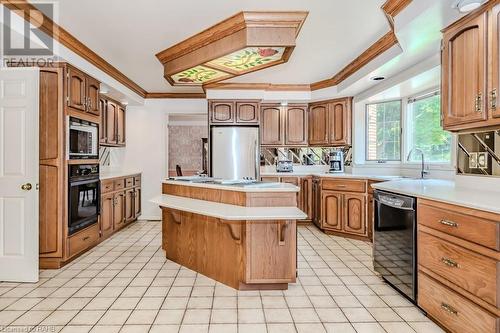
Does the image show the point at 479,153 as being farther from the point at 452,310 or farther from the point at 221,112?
the point at 221,112

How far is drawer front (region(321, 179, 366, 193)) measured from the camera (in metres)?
4.27

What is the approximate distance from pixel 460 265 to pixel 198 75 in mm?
3291

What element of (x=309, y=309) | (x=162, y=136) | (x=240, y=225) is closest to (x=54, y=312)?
(x=240, y=225)

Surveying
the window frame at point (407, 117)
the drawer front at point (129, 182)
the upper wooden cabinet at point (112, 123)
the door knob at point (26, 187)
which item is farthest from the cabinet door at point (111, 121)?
the window frame at point (407, 117)

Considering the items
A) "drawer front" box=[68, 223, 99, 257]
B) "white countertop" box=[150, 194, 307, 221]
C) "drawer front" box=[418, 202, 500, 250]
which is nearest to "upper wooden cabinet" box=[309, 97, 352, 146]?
"white countertop" box=[150, 194, 307, 221]

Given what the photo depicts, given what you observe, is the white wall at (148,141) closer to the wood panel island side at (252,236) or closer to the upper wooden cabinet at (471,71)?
the wood panel island side at (252,236)

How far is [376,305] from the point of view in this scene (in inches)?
95.0

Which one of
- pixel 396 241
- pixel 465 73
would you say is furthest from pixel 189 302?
pixel 465 73

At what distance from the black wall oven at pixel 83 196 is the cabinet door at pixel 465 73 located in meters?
3.64

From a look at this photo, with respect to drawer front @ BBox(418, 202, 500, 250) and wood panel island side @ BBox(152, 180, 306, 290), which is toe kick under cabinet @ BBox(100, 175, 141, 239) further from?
drawer front @ BBox(418, 202, 500, 250)

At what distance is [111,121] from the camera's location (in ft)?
16.4

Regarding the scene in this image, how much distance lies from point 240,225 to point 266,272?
1.52 ft

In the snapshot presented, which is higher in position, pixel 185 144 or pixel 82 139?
pixel 185 144

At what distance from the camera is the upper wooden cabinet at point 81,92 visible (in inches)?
129
